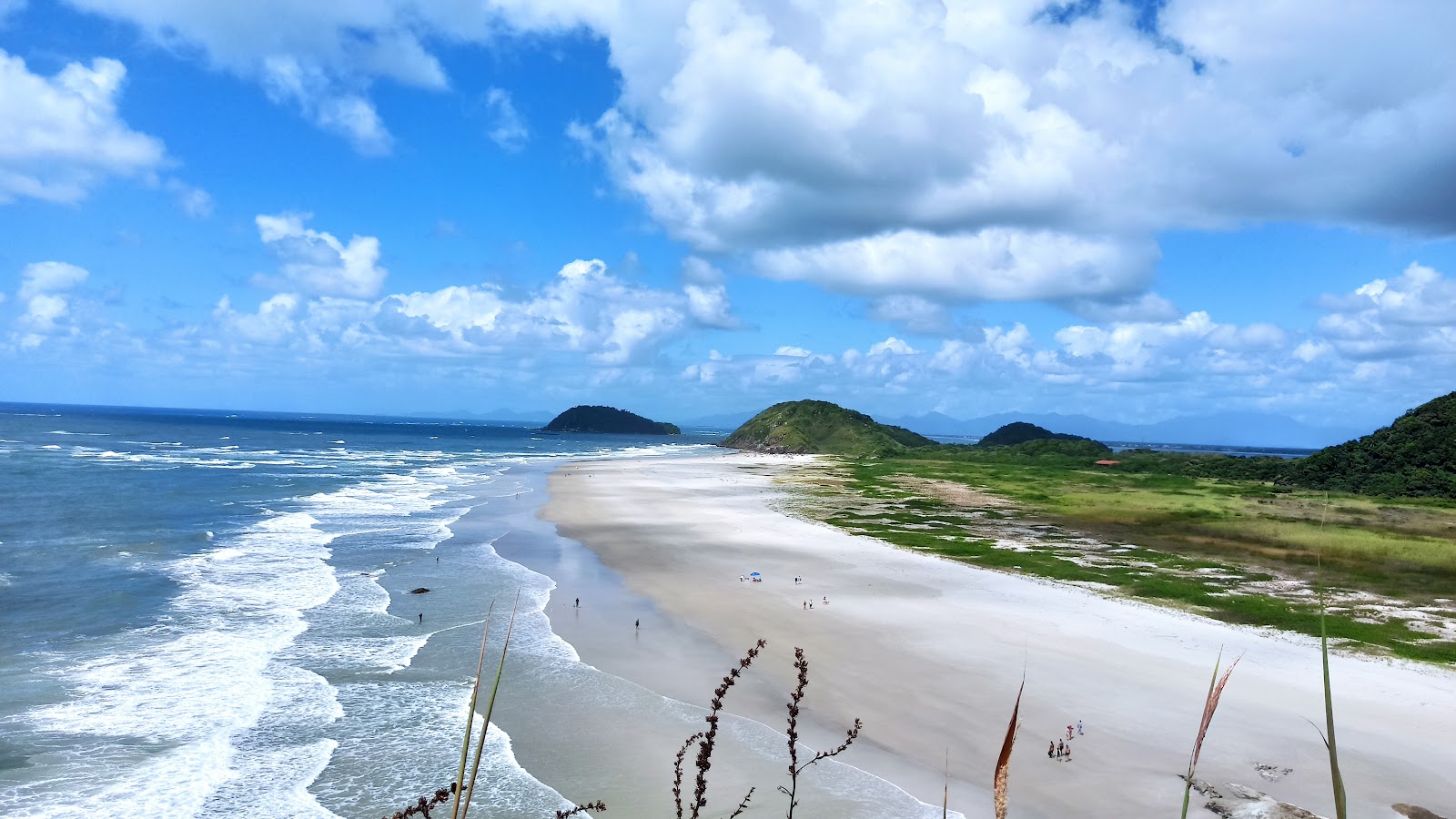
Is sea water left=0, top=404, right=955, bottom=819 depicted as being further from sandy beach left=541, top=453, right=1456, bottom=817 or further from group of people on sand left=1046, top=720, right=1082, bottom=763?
group of people on sand left=1046, top=720, right=1082, bottom=763

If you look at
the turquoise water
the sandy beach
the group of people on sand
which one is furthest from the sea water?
the group of people on sand

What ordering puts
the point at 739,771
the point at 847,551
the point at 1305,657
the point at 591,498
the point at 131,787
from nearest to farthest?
1. the point at 131,787
2. the point at 739,771
3. the point at 1305,657
4. the point at 847,551
5. the point at 591,498

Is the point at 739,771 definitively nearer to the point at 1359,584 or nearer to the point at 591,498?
the point at 1359,584

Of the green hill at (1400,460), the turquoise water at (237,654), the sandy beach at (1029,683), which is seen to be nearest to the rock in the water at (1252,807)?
the sandy beach at (1029,683)

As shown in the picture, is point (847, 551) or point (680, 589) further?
point (847, 551)

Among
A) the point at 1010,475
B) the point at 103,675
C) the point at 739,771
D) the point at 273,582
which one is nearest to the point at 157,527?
the point at 273,582

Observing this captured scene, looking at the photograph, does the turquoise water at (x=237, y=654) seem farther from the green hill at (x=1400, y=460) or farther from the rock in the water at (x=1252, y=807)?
the green hill at (x=1400, y=460)
